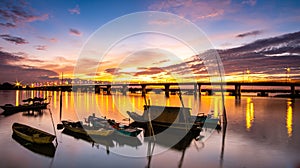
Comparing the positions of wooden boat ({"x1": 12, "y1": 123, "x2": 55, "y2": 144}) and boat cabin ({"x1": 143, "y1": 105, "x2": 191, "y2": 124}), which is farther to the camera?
boat cabin ({"x1": 143, "y1": 105, "x2": 191, "y2": 124})

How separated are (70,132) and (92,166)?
1213 cm

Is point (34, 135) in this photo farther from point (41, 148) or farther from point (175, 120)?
point (175, 120)

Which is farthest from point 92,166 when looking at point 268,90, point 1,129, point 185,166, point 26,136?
point 268,90

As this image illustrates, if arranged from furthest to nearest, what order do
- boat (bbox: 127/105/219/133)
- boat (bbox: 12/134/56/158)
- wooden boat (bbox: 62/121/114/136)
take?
boat (bbox: 127/105/219/133)
wooden boat (bbox: 62/121/114/136)
boat (bbox: 12/134/56/158)

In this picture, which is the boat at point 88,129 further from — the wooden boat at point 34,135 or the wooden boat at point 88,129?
the wooden boat at point 34,135

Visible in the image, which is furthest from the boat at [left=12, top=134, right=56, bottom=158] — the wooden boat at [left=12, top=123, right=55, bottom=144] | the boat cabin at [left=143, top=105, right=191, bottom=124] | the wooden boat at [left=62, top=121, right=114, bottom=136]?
the boat cabin at [left=143, top=105, right=191, bottom=124]

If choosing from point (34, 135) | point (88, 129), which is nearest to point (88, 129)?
point (88, 129)

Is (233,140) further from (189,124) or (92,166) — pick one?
(92,166)

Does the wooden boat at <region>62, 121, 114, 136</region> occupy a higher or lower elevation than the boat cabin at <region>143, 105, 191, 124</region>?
lower

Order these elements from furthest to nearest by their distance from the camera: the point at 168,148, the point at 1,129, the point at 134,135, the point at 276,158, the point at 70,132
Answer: the point at 1,129
the point at 70,132
the point at 134,135
the point at 168,148
the point at 276,158

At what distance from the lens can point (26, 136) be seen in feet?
75.5

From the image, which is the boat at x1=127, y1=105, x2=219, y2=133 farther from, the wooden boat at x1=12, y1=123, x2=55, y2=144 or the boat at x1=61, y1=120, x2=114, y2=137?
the wooden boat at x1=12, y1=123, x2=55, y2=144

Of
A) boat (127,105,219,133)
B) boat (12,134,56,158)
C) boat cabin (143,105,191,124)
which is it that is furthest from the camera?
boat cabin (143,105,191,124)

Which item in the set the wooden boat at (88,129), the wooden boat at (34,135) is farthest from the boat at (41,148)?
the wooden boat at (88,129)
